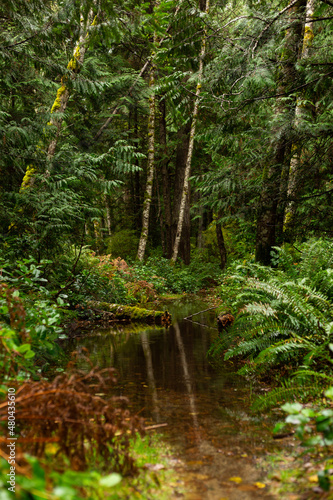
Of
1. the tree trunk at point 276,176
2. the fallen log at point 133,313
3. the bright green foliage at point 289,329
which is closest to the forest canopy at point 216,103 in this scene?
the tree trunk at point 276,176

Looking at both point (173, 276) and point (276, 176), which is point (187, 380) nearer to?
point (276, 176)

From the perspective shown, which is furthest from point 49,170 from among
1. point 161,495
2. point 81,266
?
point 161,495

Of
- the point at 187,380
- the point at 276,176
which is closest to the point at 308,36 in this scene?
the point at 276,176

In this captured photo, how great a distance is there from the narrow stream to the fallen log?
200cm

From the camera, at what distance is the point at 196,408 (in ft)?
11.8

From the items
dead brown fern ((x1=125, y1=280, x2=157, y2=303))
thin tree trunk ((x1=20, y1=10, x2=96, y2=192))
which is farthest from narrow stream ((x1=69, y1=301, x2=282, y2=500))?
thin tree trunk ((x1=20, y1=10, x2=96, y2=192))

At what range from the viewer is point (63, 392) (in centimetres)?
215

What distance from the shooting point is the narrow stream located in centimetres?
230

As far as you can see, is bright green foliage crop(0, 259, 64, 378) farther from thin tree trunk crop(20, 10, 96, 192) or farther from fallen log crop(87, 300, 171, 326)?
thin tree trunk crop(20, 10, 96, 192)

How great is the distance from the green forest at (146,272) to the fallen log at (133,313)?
41mm

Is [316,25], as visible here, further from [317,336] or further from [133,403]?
[133,403]

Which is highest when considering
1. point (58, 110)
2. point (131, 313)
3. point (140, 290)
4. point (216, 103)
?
point (58, 110)

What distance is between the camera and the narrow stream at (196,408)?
2.30m

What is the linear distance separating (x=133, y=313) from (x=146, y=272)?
15.2 feet
